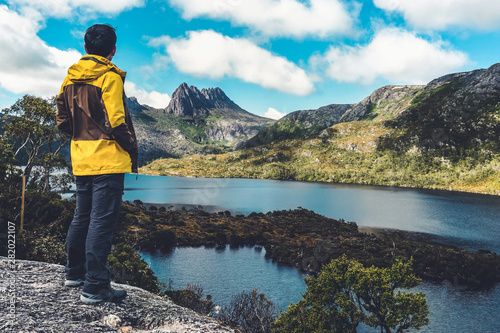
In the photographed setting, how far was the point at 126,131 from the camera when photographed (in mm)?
4219

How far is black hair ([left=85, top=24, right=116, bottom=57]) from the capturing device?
15.3 ft

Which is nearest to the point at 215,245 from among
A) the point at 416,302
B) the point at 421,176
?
the point at 416,302

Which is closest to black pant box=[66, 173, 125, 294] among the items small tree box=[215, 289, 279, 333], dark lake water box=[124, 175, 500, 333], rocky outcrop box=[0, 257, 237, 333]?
rocky outcrop box=[0, 257, 237, 333]

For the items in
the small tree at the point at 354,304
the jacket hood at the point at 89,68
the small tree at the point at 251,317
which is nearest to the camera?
the jacket hood at the point at 89,68

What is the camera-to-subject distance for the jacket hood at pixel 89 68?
4309 mm

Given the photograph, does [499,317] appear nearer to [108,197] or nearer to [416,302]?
[416,302]

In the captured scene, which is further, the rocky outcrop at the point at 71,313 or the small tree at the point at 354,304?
the small tree at the point at 354,304

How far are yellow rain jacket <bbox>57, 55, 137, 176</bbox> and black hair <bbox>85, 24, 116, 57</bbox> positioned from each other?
284 mm

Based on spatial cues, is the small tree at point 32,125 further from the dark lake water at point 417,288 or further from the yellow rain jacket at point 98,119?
the yellow rain jacket at point 98,119

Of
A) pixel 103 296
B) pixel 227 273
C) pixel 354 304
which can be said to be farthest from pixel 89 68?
pixel 227 273

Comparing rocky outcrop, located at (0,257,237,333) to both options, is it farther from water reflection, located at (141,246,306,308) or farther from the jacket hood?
water reflection, located at (141,246,306,308)

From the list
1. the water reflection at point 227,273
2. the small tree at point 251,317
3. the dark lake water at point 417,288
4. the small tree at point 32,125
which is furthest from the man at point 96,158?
the small tree at point 32,125

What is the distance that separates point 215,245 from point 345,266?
32935mm

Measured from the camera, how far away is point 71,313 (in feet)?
12.1
